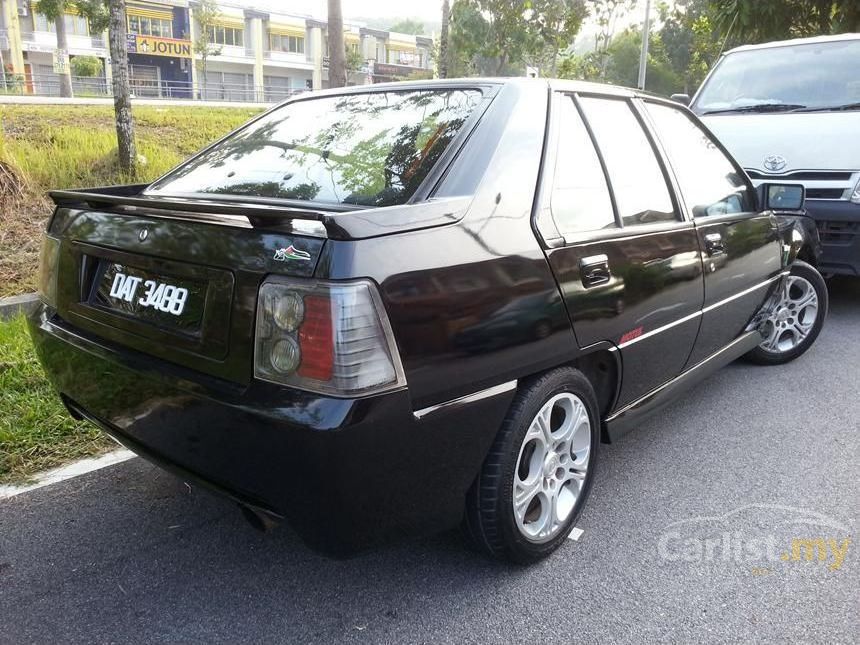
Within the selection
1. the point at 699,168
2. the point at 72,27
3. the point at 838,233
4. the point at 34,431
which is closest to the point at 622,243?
the point at 699,168

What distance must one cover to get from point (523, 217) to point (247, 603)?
1.55 metres

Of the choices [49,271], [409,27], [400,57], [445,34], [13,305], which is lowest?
[13,305]

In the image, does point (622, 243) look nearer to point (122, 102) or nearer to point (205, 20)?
point (122, 102)

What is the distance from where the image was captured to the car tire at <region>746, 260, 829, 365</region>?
4586 mm

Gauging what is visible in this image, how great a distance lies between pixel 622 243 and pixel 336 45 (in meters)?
11.1

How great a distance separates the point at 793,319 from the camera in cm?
466

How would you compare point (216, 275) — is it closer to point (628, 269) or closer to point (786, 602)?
point (628, 269)

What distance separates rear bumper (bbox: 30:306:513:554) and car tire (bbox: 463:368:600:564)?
0.08 m

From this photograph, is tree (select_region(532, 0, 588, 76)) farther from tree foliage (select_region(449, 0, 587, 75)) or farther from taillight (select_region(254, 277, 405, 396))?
taillight (select_region(254, 277, 405, 396))

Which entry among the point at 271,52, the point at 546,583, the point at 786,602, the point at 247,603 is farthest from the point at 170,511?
the point at 271,52

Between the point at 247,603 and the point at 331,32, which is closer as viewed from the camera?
the point at 247,603

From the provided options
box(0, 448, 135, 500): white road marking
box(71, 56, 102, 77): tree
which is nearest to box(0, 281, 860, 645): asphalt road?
box(0, 448, 135, 500): white road marking

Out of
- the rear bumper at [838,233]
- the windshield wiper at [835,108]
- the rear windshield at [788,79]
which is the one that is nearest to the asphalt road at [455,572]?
the rear bumper at [838,233]

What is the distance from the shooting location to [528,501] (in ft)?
7.83
